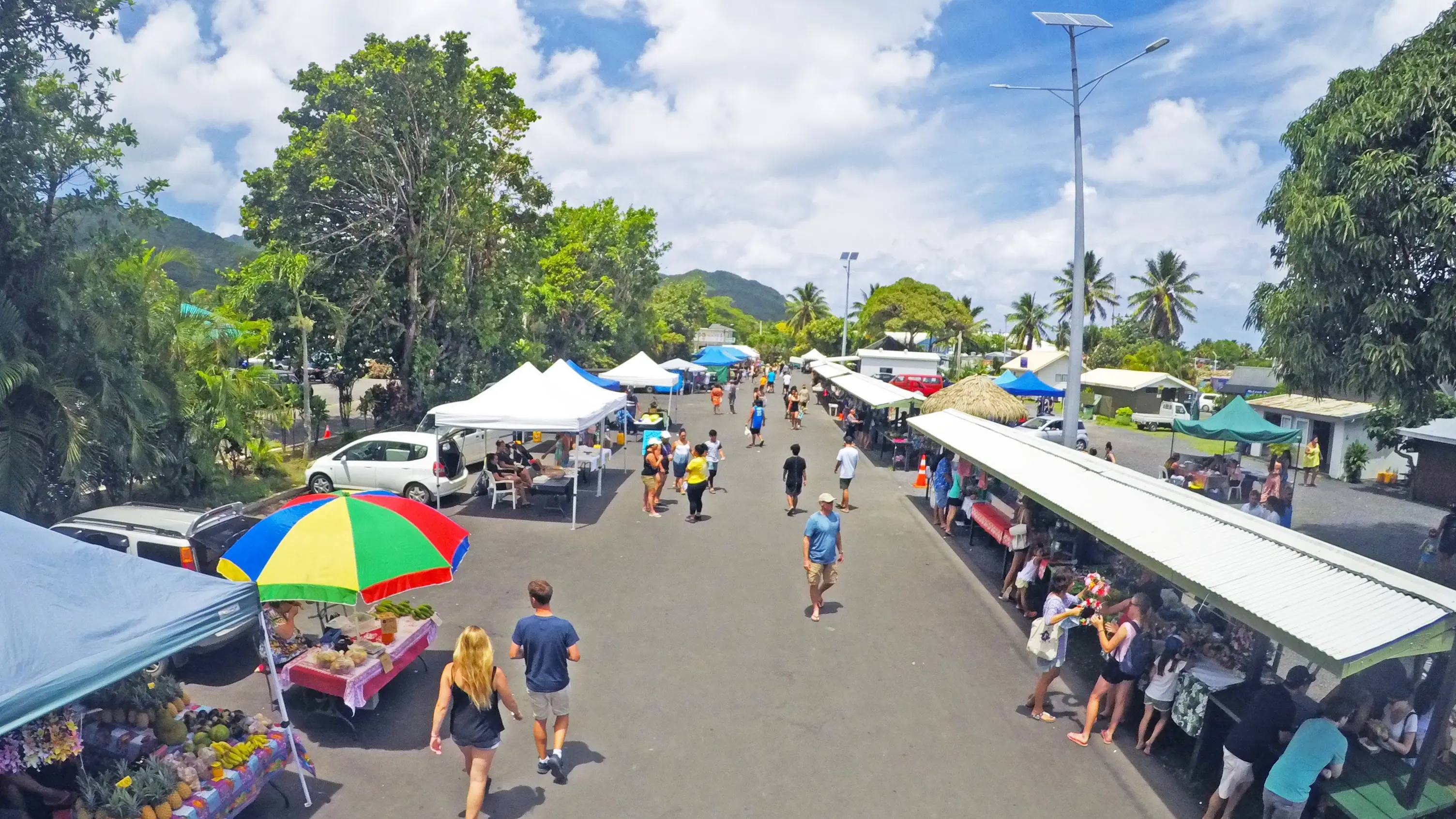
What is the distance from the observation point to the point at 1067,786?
19.7 feet

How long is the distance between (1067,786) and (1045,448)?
Result: 23.5 ft

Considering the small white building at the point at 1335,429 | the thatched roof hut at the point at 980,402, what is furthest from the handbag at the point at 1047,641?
the small white building at the point at 1335,429

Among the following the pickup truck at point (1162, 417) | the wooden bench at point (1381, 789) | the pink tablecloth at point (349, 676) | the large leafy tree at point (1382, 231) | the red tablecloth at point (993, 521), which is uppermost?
the large leafy tree at point (1382, 231)

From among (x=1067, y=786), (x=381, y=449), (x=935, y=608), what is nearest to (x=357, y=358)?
(x=381, y=449)

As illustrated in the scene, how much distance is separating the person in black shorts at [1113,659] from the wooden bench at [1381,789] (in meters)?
1.56

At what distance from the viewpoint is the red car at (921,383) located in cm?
3528

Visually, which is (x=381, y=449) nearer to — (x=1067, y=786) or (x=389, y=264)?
(x=389, y=264)

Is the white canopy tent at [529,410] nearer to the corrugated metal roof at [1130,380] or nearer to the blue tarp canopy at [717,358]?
the blue tarp canopy at [717,358]

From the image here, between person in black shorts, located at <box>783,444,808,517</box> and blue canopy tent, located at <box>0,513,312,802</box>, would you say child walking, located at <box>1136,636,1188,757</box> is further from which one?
person in black shorts, located at <box>783,444,808,517</box>

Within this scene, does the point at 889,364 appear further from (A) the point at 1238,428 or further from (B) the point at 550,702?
(B) the point at 550,702

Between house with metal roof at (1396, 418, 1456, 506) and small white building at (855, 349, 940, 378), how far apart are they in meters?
20.6

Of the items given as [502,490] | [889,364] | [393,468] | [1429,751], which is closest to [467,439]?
[502,490]

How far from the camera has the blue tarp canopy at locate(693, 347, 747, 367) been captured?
3819 cm

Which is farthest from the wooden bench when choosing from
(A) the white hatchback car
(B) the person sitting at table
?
Answer: (A) the white hatchback car
